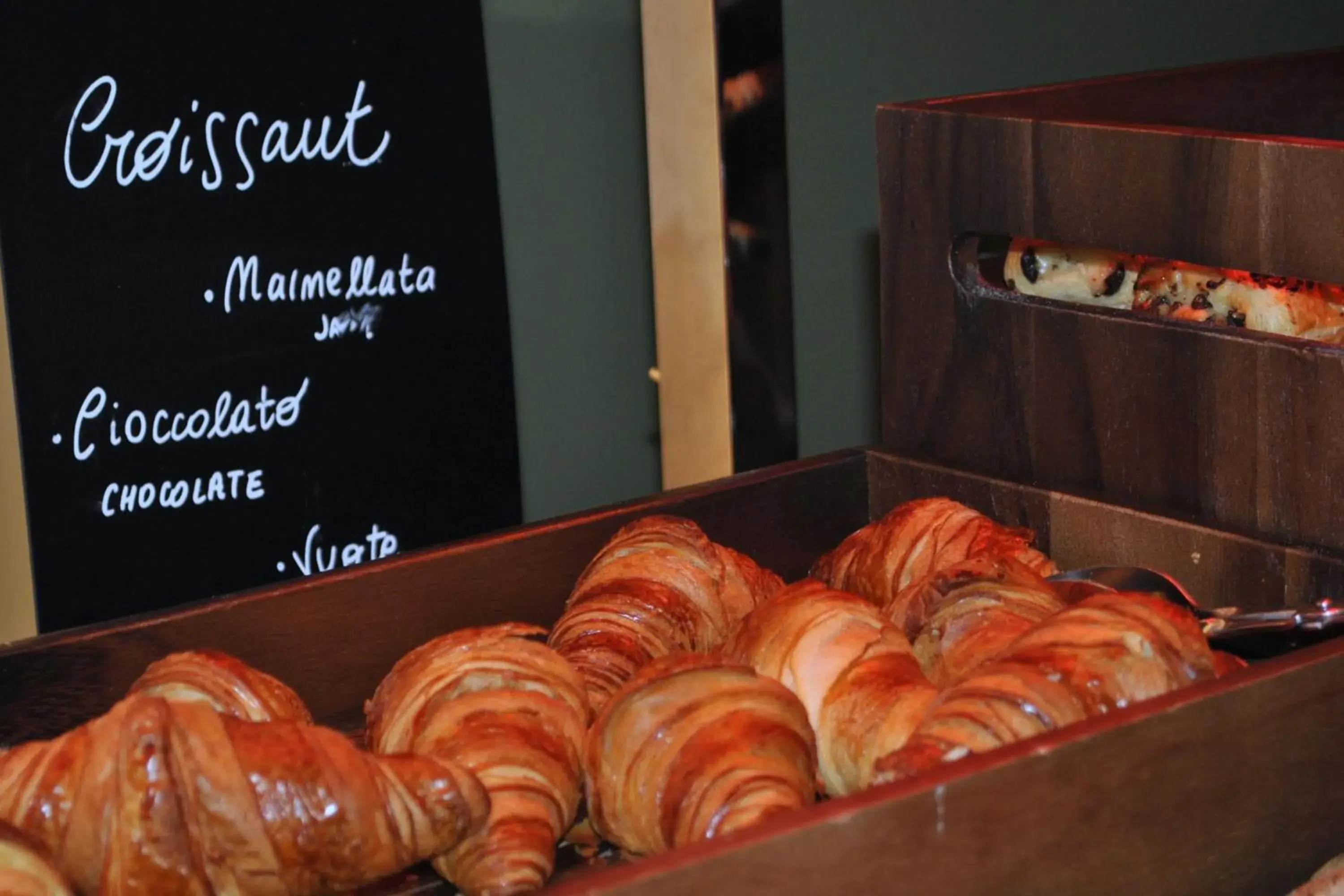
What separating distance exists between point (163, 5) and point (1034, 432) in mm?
1079

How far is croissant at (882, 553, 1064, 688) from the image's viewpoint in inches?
33.1

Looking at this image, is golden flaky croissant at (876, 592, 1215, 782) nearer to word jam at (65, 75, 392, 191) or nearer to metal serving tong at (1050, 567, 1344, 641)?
metal serving tong at (1050, 567, 1344, 641)

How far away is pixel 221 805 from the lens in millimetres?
649

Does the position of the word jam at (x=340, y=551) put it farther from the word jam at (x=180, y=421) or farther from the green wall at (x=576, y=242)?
the green wall at (x=576, y=242)

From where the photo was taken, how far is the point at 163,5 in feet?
5.60

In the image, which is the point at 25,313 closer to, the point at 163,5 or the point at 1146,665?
the point at 163,5

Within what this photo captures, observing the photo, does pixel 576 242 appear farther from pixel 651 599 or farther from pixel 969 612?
pixel 969 612

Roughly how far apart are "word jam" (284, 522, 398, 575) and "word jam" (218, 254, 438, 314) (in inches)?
10.8

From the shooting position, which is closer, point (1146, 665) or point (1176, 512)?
point (1146, 665)

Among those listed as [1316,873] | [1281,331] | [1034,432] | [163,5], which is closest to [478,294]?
[163,5]

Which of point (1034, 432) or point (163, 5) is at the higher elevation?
point (163, 5)

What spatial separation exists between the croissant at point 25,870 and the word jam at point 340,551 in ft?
3.95

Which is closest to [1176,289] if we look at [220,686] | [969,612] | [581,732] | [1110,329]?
[1110,329]

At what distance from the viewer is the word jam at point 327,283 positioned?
1.80m
